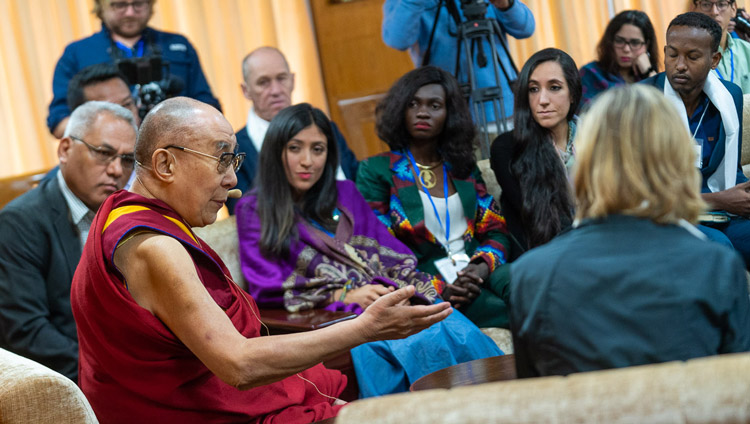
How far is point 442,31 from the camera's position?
3.71 meters

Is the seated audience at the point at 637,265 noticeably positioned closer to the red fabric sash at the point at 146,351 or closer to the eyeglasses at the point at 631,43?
the red fabric sash at the point at 146,351

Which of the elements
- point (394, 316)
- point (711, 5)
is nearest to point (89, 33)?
point (711, 5)

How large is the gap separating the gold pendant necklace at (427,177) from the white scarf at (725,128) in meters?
1.15

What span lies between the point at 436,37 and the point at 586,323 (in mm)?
2535

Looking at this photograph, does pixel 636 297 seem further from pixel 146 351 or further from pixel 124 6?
pixel 124 6

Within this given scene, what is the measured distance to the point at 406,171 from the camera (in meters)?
3.66

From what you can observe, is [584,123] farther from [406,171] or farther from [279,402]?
[406,171]

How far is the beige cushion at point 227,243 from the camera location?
11.1 feet

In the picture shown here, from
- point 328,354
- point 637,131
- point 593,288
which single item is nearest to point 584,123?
point 637,131

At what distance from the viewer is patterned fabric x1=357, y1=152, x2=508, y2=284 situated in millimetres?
3572

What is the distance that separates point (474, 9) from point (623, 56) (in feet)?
2.14

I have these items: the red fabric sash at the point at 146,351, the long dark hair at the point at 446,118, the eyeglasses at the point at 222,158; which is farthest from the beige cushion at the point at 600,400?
the long dark hair at the point at 446,118

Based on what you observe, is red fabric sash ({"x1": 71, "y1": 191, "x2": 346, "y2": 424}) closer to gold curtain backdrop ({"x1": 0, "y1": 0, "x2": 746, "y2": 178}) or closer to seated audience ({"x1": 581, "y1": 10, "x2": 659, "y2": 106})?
seated audience ({"x1": 581, "y1": 10, "x2": 659, "y2": 106})

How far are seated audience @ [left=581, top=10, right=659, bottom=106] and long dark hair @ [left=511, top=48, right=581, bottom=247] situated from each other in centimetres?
8
